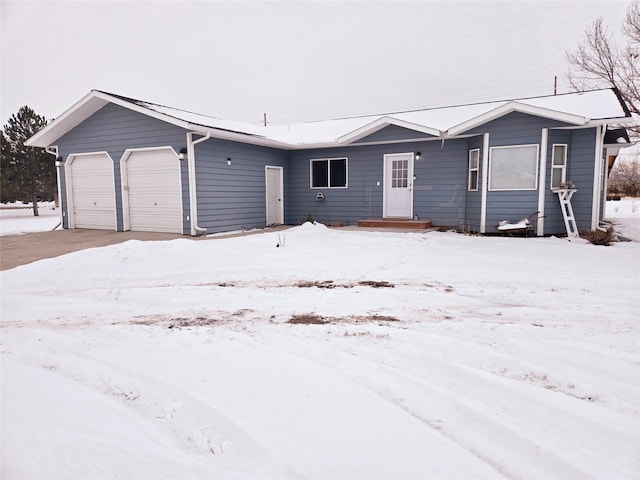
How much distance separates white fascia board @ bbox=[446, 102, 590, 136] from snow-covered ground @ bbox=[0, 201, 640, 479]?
474 cm

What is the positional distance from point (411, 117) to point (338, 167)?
9.63ft

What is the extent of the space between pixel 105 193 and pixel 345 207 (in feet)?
23.2

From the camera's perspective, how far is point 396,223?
11.3 meters

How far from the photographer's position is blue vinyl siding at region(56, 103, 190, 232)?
32.9 feet

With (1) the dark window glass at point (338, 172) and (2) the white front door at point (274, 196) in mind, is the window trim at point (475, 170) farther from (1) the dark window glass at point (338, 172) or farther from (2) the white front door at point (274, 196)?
(2) the white front door at point (274, 196)

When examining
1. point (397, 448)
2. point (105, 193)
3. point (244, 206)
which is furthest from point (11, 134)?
point (397, 448)

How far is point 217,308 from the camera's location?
414 cm

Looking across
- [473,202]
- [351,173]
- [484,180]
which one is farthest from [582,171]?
[351,173]

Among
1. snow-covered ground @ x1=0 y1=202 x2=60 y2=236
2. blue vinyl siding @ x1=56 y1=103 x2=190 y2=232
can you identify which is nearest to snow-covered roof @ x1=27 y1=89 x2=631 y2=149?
blue vinyl siding @ x1=56 y1=103 x2=190 y2=232

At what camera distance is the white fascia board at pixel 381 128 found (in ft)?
34.8

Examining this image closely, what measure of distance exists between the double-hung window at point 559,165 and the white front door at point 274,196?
311 inches

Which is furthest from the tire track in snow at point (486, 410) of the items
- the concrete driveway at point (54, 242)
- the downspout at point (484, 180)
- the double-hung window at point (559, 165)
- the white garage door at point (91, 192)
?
the white garage door at point (91, 192)

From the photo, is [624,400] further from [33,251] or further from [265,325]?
[33,251]

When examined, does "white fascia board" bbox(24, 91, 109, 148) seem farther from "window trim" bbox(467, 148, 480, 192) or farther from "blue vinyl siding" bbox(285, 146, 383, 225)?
"window trim" bbox(467, 148, 480, 192)
